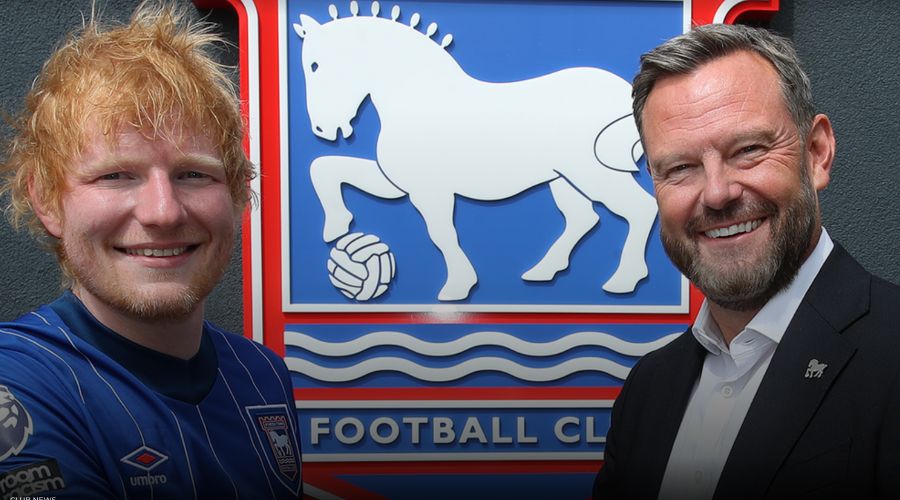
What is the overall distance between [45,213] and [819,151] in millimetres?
1423

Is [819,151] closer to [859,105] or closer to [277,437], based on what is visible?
[859,105]

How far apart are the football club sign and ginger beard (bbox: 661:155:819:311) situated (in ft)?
1.90

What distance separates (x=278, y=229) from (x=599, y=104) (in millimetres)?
934

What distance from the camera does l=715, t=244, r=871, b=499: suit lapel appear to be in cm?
118

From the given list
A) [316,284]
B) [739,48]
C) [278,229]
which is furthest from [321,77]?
[739,48]

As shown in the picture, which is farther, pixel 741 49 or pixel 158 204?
pixel 741 49

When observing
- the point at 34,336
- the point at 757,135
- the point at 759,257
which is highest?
the point at 757,135

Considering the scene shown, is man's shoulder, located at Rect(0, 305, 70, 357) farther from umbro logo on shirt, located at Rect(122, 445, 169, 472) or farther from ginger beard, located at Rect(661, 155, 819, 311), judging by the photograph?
ginger beard, located at Rect(661, 155, 819, 311)

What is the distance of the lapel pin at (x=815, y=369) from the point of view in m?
1.19

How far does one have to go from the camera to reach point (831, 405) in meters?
1.17

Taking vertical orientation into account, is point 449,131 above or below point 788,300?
above

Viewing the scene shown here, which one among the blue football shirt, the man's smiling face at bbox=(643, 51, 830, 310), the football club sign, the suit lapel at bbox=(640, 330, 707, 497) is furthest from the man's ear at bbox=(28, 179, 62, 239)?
the suit lapel at bbox=(640, 330, 707, 497)

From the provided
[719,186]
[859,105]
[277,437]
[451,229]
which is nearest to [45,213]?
[277,437]

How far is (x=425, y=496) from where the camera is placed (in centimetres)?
192
